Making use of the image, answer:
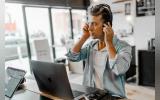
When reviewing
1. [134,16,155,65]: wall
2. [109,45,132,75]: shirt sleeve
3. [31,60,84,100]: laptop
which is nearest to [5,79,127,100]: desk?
[31,60,84,100]: laptop

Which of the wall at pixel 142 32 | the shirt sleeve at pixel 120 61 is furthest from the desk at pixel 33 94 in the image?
the wall at pixel 142 32

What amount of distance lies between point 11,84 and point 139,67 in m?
3.32

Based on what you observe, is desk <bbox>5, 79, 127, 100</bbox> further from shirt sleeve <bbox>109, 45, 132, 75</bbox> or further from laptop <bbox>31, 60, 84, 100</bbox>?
shirt sleeve <bbox>109, 45, 132, 75</bbox>

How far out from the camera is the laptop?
120cm

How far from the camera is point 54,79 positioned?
128cm

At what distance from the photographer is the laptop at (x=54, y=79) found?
1.20 metres

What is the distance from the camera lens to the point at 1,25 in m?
0.59

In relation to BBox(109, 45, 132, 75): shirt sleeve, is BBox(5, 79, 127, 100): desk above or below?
below

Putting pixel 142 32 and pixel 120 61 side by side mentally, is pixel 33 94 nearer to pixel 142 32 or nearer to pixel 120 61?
pixel 120 61

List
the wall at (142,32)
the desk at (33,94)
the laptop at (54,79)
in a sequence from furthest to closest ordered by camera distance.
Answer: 1. the wall at (142,32)
2. the desk at (33,94)
3. the laptop at (54,79)

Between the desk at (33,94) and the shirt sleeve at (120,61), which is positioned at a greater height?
the shirt sleeve at (120,61)

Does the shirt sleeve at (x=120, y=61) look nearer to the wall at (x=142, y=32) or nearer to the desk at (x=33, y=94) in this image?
the desk at (x=33, y=94)

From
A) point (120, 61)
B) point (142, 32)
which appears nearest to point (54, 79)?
point (120, 61)

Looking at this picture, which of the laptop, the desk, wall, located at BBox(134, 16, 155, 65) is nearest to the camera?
the laptop
